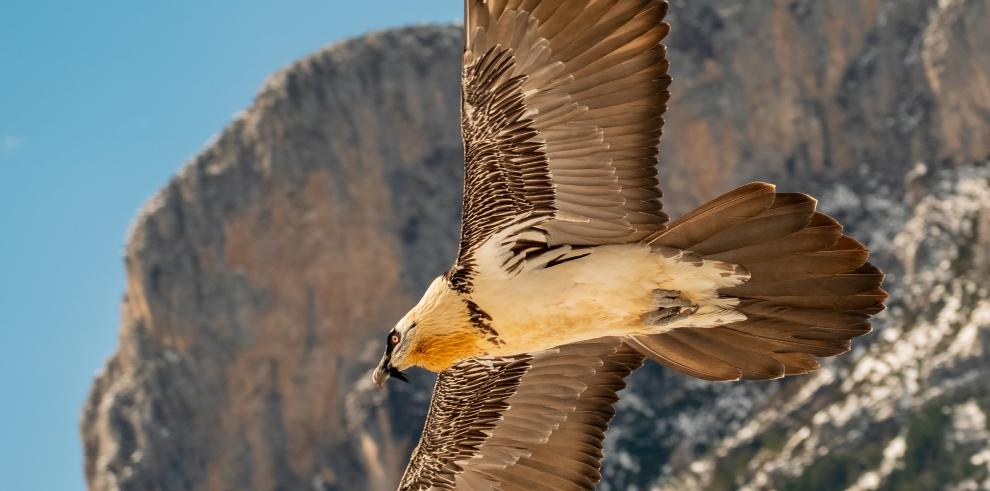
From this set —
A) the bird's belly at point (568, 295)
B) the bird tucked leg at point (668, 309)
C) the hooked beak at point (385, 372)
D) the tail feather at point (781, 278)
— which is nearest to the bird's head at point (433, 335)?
the hooked beak at point (385, 372)

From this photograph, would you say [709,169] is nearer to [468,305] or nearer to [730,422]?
[730,422]

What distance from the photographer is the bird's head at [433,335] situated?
10.5 m

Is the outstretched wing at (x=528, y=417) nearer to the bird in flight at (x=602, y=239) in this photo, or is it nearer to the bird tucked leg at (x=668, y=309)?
the bird in flight at (x=602, y=239)

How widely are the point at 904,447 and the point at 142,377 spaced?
64775mm

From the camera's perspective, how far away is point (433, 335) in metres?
10.5

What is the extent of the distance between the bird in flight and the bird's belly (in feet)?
0.04

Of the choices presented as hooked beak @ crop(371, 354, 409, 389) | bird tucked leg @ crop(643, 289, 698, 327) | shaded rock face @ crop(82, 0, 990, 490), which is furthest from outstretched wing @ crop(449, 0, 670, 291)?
shaded rock face @ crop(82, 0, 990, 490)

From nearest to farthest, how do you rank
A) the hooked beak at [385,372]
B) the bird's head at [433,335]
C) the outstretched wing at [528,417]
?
the hooked beak at [385,372] → the bird's head at [433,335] → the outstretched wing at [528,417]

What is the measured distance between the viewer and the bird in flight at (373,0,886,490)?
993cm

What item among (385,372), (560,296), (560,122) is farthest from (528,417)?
(560,122)

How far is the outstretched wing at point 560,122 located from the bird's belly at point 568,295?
0.60 ft

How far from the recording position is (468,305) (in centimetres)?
1057

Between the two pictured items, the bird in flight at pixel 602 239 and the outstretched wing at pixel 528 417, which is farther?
the outstretched wing at pixel 528 417

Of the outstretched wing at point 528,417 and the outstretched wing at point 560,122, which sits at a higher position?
the outstretched wing at point 560,122
